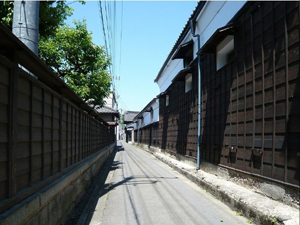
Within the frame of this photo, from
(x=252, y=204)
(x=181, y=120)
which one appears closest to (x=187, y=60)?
(x=181, y=120)

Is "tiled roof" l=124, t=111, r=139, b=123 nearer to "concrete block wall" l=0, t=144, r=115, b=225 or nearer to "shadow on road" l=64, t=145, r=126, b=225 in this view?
"shadow on road" l=64, t=145, r=126, b=225

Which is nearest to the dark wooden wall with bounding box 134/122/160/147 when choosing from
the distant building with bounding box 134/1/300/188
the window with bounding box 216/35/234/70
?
the distant building with bounding box 134/1/300/188

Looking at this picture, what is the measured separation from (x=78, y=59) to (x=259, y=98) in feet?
39.6

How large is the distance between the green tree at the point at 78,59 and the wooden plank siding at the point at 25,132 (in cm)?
1036

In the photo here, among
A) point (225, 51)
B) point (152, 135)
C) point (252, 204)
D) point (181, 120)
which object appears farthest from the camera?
point (152, 135)

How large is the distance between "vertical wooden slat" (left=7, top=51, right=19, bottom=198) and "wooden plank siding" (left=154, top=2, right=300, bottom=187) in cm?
464

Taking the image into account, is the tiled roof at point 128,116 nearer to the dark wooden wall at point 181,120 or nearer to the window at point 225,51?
the dark wooden wall at point 181,120

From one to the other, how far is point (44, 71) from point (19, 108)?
1.17 meters

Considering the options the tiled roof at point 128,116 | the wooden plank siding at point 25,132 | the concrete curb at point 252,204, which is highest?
the tiled roof at point 128,116

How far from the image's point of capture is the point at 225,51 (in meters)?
9.09

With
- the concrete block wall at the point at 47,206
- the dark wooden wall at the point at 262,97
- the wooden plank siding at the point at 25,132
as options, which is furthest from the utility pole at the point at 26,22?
the dark wooden wall at the point at 262,97

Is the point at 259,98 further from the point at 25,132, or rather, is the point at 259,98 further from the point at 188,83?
the point at 188,83

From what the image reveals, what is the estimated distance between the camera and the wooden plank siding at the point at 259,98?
4.95 meters

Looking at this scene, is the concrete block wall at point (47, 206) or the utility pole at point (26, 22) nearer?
the concrete block wall at point (47, 206)
